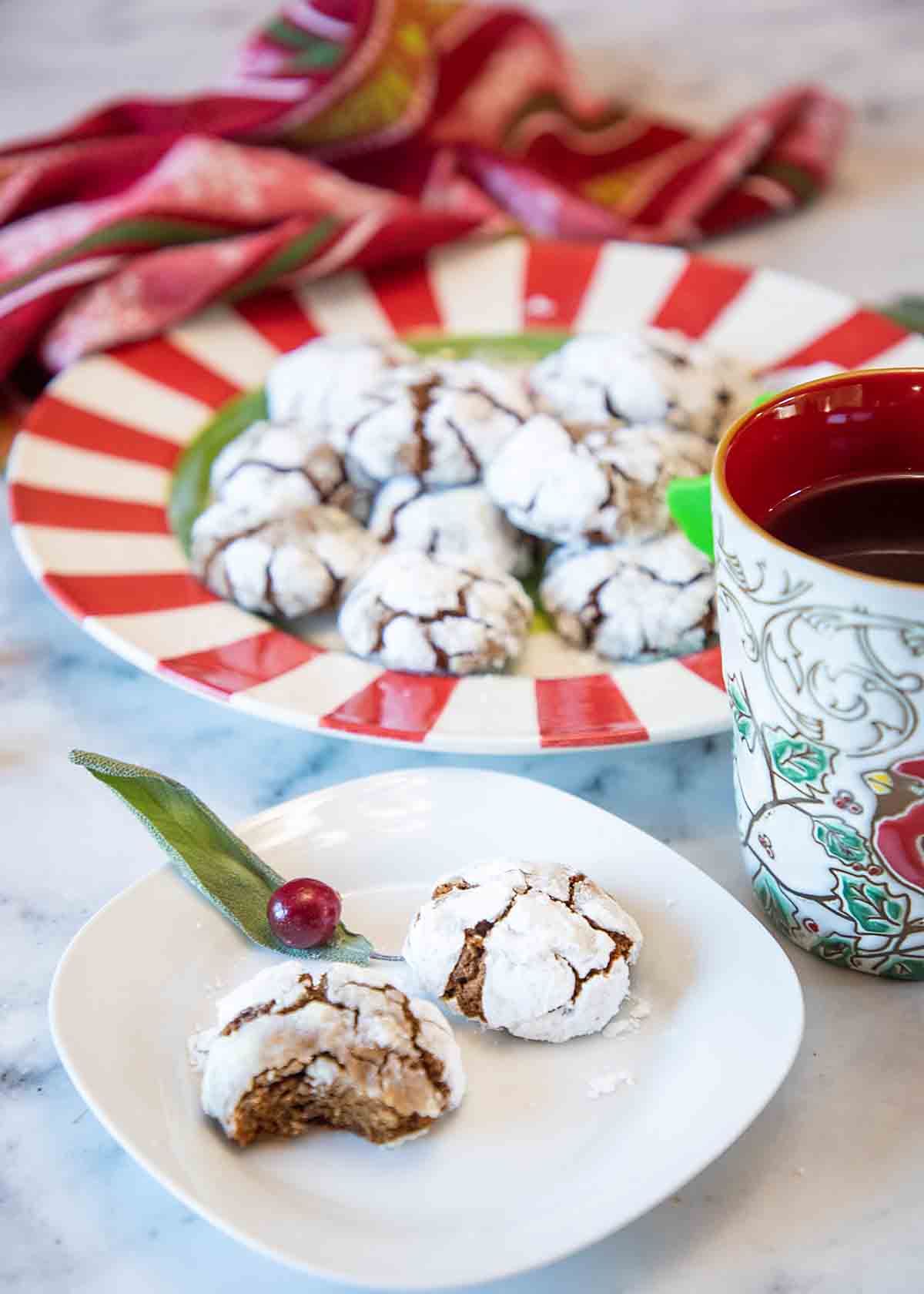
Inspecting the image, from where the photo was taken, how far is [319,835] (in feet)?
2.64

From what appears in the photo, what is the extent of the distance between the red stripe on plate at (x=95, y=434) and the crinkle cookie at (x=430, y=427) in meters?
0.20

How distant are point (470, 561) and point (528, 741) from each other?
197 millimetres

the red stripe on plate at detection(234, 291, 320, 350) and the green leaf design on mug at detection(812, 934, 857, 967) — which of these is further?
the red stripe on plate at detection(234, 291, 320, 350)

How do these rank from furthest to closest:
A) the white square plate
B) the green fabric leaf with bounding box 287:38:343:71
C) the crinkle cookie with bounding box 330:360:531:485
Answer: the green fabric leaf with bounding box 287:38:343:71 < the crinkle cookie with bounding box 330:360:531:485 < the white square plate

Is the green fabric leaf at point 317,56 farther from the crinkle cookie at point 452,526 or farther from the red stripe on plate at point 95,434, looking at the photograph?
the crinkle cookie at point 452,526

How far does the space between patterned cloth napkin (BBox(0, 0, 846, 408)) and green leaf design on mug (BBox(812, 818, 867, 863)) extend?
898mm

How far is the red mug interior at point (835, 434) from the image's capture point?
0.73 m

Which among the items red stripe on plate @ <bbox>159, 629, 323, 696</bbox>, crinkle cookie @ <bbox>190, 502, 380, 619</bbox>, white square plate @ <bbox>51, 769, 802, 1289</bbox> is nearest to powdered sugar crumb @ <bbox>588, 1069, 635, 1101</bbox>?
white square plate @ <bbox>51, 769, 802, 1289</bbox>

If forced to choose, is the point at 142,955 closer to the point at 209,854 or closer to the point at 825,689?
the point at 209,854

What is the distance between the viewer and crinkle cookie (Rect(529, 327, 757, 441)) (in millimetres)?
1132

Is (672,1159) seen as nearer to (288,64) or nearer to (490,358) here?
(490,358)

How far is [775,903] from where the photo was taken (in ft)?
2.55

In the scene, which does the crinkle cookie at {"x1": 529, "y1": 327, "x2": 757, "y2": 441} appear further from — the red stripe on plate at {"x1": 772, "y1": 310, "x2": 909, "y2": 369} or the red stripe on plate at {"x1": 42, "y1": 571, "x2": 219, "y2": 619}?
the red stripe on plate at {"x1": 42, "y1": 571, "x2": 219, "y2": 619}

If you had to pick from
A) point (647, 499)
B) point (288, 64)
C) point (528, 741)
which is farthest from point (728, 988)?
point (288, 64)
